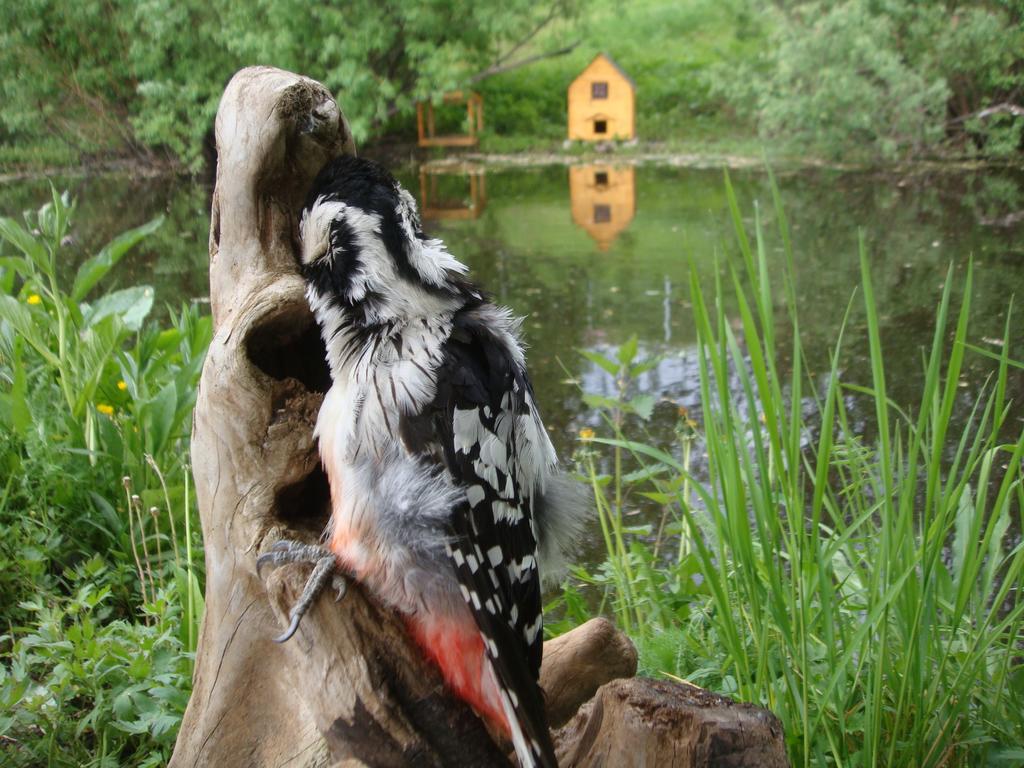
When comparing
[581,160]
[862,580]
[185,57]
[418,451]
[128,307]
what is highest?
[185,57]

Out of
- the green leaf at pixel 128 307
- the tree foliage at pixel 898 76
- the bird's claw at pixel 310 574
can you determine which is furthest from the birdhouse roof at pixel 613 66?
the bird's claw at pixel 310 574

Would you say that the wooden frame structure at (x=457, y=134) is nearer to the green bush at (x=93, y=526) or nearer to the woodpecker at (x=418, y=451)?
the green bush at (x=93, y=526)

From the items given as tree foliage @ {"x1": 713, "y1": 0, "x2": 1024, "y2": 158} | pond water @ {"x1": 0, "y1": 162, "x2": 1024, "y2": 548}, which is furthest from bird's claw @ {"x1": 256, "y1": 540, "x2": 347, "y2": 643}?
tree foliage @ {"x1": 713, "y1": 0, "x2": 1024, "y2": 158}

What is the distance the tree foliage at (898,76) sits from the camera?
11547 millimetres

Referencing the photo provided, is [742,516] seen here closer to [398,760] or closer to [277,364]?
[398,760]

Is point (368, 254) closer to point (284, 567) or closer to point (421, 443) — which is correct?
point (421, 443)

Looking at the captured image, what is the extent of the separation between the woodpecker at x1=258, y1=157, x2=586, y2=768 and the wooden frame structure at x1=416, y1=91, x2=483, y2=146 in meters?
13.0

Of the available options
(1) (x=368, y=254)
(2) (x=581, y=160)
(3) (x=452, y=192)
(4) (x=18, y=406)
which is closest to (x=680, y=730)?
(1) (x=368, y=254)

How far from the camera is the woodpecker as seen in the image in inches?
72.5

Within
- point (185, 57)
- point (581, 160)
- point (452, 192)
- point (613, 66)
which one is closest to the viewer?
point (452, 192)

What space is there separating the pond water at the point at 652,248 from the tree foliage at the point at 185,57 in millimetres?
861

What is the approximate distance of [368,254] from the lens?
192 cm

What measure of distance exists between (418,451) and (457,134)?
14244 millimetres

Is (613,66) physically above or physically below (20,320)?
above
